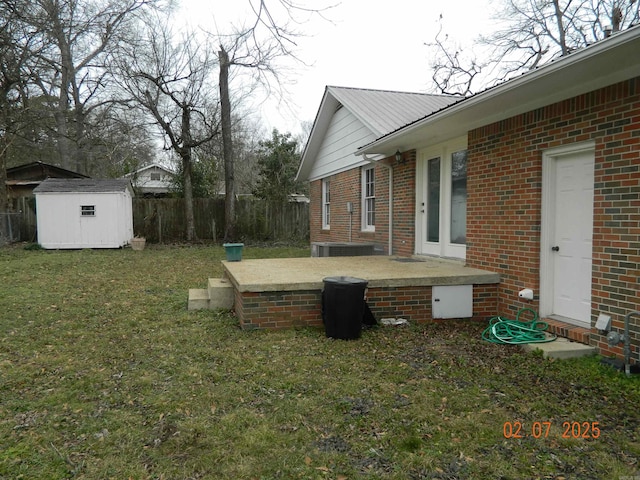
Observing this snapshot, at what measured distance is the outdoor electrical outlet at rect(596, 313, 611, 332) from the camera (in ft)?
12.5

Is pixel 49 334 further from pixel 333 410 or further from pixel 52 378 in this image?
pixel 333 410

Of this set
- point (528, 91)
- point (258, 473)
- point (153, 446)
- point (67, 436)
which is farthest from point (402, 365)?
point (528, 91)

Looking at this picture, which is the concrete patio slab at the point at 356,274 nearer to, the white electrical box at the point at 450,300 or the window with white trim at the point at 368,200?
the white electrical box at the point at 450,300

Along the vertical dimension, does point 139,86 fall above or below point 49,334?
above

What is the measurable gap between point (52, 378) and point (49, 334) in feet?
5.20

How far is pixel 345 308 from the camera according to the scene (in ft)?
15.4

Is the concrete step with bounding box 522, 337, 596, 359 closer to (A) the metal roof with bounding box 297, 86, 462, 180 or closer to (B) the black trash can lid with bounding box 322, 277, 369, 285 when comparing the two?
(B) the black trash can lid with bounding box 322, 277, 369, 285

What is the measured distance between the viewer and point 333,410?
10.2ft

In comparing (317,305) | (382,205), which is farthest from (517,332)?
(382,205)

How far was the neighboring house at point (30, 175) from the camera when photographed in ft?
66.1

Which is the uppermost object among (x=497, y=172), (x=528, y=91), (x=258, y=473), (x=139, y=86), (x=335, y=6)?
(x=139, y=86)

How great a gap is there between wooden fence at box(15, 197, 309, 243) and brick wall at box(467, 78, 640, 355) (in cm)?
1331

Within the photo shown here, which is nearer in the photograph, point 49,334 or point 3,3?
point 49,334
